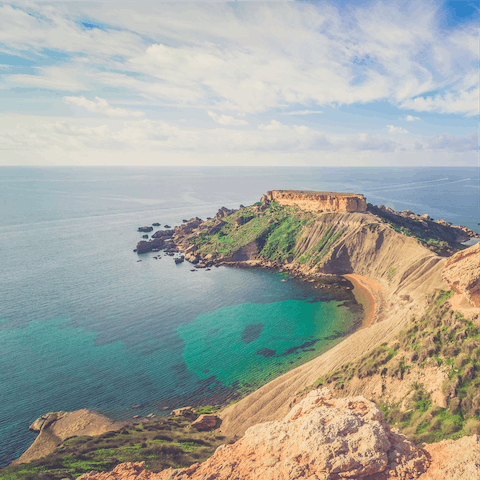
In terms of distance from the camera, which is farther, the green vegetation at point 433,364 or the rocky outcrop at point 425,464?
the green vegetation at point 433,364

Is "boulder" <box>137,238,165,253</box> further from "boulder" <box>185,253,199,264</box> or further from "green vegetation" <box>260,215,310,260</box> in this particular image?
"green vegetation" <box>260,215,310,260</box>

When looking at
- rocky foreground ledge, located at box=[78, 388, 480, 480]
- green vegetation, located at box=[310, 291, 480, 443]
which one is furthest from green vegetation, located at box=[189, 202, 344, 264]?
rocky foreground ledge, located at box=[78, 388, 480, 480]

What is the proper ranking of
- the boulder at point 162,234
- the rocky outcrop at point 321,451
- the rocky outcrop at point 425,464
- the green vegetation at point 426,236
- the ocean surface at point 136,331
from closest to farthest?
the rocky outcrop at point 425,464
the rocky outcrop at point 321,451
the ocean surface at point 136,331
the green vegetation at point 426,236
the boulder at point 162,234

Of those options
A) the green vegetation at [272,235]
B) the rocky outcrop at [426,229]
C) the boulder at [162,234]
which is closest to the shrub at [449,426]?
the green vegetation at [272,235]

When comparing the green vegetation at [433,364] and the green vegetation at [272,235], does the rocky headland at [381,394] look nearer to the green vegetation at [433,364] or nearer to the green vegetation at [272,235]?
the green vegetation at [433,364]

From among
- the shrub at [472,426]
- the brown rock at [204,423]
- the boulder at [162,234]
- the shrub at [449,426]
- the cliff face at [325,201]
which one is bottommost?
the brown rock at [204,423]

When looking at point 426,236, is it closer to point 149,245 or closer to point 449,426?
point 449,426
